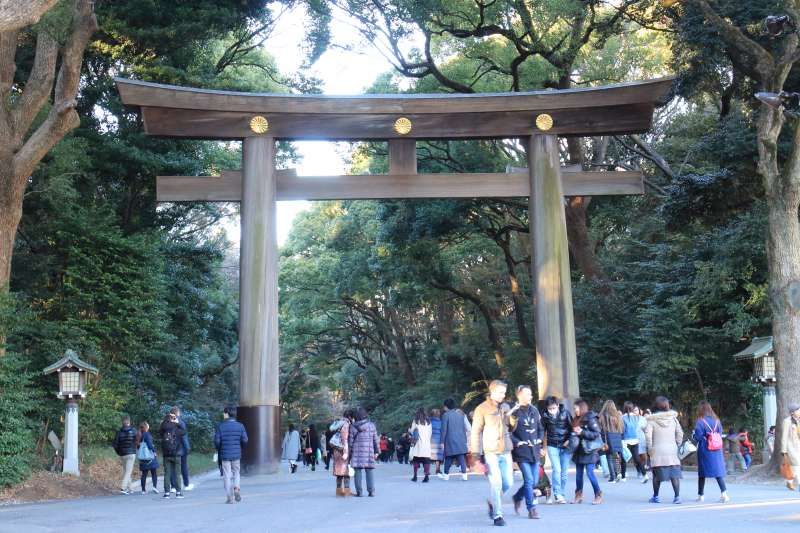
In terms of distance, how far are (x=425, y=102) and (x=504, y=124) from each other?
1786 mm

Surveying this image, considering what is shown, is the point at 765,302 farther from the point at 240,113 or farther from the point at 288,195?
the point at 240,113

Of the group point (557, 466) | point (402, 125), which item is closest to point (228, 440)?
point (557, 466)

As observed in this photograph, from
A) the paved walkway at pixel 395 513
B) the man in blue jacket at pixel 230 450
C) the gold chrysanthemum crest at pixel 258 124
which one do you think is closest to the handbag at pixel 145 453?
the paved walkway at pixel 395 513

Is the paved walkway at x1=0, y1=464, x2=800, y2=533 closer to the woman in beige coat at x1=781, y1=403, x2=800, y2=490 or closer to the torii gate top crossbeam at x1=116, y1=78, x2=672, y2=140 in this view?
the woman in beige coat at x1=781, y1=403, x2=800, y2=490

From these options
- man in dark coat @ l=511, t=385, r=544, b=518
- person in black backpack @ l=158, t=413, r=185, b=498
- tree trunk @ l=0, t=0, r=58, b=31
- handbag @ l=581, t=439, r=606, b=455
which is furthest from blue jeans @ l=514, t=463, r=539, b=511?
person in black backpack @ l=158, t=413, r=185, b=498

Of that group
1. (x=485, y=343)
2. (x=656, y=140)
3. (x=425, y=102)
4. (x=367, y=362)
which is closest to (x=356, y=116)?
(x=425, y=102)

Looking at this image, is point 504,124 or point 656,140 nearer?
point 504,124

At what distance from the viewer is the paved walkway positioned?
9344mm

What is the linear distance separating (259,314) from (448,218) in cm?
1305

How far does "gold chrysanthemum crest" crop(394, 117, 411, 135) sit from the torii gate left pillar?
2644 millimetres

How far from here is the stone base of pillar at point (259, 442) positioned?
17.0 m

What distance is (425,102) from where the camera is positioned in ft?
61.0

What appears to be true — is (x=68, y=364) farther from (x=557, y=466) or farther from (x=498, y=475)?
(x=498, y=475)

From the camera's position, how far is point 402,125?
61.4 ft
